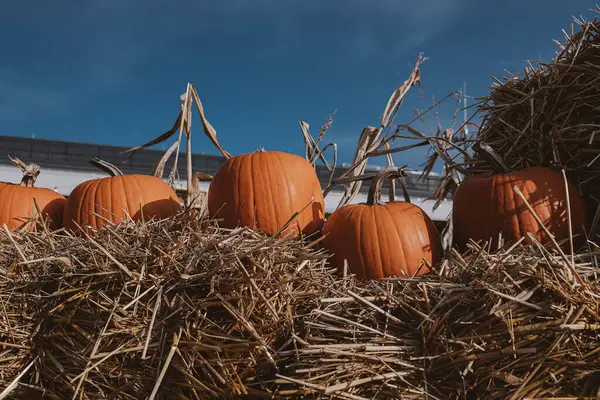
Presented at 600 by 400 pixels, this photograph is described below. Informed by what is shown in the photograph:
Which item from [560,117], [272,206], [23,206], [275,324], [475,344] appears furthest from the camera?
[23,206]

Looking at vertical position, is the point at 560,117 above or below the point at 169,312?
above

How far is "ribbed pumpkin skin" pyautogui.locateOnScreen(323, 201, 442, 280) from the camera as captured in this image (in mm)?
2154

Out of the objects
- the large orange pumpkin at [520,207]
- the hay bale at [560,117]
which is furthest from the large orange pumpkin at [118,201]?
the hay bale at [560,117]

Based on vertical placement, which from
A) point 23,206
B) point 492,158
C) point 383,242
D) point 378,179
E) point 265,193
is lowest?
point 23,206

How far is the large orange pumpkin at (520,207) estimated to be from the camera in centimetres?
216

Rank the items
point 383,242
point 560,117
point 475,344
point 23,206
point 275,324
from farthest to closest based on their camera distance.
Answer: point 23,206, point 560,117, point 383,242, point 275,324, point 475,344

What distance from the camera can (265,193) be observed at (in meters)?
2.34

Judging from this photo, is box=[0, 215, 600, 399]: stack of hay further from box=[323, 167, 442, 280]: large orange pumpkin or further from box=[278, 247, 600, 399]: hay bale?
box=[323, 167, 442, 280]: large orange pumpkin

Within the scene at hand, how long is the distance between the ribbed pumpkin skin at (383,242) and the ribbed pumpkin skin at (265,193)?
221mm

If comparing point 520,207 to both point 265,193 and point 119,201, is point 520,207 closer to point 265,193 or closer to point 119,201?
point 265,193

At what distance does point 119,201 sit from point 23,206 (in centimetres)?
77

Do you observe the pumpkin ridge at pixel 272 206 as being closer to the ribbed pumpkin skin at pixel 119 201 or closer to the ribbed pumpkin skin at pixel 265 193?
the ribbed pumpkin skin at pixel 265 193

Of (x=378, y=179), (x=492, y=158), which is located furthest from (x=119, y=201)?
(x=492, y=158)

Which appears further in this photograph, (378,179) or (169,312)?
(378,179)
